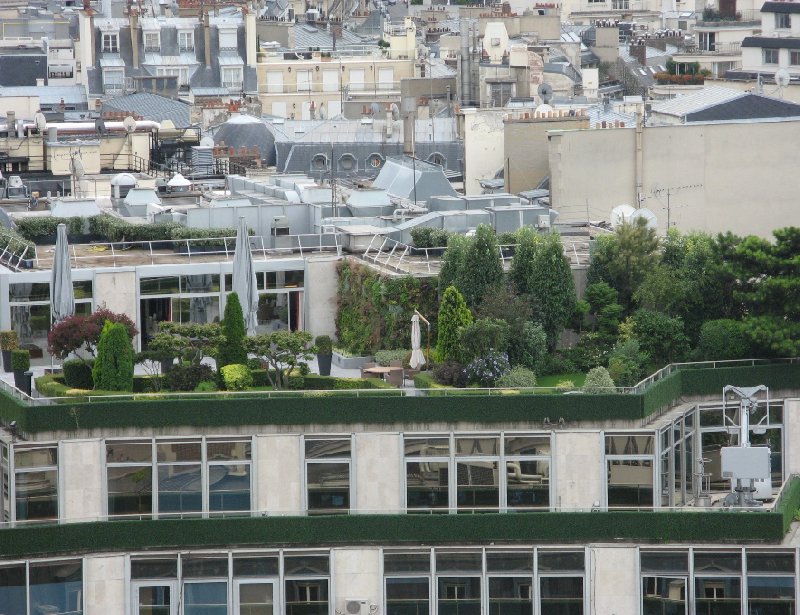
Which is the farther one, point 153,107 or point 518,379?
point 153,107

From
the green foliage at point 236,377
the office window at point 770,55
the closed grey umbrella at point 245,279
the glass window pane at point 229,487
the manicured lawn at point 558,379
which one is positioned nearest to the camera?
the glass window pane at point 229,487

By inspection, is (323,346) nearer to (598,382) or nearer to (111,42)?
(598,382)

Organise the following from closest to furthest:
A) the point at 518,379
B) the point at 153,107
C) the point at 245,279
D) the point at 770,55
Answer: the point at 518,379, the point at 245,279, the point at 153,107, the point at 770,55

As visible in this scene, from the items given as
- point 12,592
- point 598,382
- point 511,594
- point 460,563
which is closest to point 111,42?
point 598,382

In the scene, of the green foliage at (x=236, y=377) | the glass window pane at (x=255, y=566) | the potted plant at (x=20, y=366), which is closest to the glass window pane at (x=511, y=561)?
the glass window pane at (x=255, y=566)

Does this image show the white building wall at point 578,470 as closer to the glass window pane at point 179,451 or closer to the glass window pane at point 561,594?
the glass window pane at point 561,594

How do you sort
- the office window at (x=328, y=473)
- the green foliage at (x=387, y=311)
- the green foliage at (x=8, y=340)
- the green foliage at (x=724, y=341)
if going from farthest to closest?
the green foliage at (x=387, y=311) < the green foliage at (x=8, y=340) < the green foliage at (x=724, y=341) < the office window at (x=328, y=473)

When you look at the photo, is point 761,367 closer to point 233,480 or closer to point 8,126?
point 233,480
